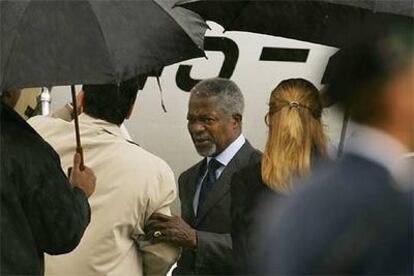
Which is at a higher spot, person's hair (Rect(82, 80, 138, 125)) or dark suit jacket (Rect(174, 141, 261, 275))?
person's hair (Rect(82, 80, 138, 125))

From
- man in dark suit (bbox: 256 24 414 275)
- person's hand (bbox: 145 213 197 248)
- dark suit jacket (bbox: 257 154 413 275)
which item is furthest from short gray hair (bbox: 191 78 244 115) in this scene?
dark suit jacket (bbox: 257 154 413 275)

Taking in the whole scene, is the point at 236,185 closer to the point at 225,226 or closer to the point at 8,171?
the point at 225,226

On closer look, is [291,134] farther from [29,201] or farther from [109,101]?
[29,201]

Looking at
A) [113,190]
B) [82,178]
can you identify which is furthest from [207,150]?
[82,178]

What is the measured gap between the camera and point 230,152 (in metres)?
4.04

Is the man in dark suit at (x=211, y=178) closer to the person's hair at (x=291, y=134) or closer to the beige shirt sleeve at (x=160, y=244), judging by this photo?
the beige shirt sleeve at (x=160, y=244)

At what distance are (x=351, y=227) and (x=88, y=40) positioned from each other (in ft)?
5.09

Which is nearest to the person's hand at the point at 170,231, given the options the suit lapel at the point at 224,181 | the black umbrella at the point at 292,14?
the suit lapel at the point at 224,181

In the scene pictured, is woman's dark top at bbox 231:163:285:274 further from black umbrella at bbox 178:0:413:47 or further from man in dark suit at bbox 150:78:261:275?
black umbrella at bbox 178:0:413:47

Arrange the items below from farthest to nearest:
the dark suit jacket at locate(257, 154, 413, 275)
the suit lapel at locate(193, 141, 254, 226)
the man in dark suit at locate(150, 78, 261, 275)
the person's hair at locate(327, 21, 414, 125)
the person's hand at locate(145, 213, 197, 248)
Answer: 1. the suit lapel at locate(193, 141, 254, 226)
2. the man in dark suit at locate(150, 78, 261, 275)
3. the person's hand at locate(145, 213, 197, 248)
4. the person's hair at locate(327, 21, 414, 125)
5. the dark suit jacket at locate(257, 154, 413, 275)

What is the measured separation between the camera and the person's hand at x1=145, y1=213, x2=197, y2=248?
11.2 ft

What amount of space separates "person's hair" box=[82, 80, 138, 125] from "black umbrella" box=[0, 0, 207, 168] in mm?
260

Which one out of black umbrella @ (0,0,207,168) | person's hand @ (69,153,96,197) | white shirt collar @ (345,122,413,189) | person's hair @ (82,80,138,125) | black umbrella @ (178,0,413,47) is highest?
black umbrella @ (178,0,413,47)

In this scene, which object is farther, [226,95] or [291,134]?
[226,95]
